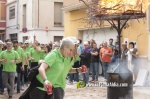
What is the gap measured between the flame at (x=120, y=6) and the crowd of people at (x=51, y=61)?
121 centimetres

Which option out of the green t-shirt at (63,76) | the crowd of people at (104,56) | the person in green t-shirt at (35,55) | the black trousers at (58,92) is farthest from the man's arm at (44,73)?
the crowd of people at (104,56)

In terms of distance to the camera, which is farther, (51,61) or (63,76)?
(63,76)

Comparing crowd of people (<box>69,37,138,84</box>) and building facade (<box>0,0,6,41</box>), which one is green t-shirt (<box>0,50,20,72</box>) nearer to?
crowd of people (<box>69,37,138,84</box>)

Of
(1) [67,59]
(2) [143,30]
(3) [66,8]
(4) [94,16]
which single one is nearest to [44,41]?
(3) [66,8]

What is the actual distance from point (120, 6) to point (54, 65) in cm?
280

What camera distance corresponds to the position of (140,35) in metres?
13.9

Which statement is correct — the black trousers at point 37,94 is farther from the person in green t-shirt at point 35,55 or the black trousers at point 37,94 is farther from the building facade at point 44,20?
the building facade at point 44,20

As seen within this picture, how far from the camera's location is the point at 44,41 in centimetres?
2783

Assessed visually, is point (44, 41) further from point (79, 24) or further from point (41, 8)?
point (79, 24)

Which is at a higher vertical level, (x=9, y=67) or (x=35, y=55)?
(x=35, y=55)

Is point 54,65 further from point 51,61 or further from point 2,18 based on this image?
point 2,18

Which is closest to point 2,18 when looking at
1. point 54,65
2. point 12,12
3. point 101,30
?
point 12,12

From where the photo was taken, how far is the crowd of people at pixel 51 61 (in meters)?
5.19

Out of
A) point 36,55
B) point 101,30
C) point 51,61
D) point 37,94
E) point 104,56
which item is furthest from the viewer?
point 101,30
